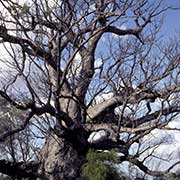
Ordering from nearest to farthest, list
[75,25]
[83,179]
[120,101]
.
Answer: [83,179], [75,25], [120,101]

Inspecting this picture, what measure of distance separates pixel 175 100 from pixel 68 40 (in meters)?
2.55

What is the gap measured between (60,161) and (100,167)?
172cm

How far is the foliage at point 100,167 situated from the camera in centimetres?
823

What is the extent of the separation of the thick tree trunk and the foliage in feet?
3.47

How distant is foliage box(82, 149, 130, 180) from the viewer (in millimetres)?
8234

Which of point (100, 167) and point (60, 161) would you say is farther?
point (60, 161)

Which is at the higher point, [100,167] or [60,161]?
[60,161]

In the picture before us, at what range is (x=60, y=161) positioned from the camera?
386 inches

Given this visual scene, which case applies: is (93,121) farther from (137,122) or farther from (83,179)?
(83,179)

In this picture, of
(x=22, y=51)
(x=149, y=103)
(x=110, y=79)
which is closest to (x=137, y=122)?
(x=149, y=103)

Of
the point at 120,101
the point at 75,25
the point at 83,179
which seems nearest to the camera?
the point at 83,179

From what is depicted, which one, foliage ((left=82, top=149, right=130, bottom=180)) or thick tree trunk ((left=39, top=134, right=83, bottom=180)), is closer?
foliage ((left=82, top=149, right=130, bottom=180))

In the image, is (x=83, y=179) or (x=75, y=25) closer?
(x=83, y=179)

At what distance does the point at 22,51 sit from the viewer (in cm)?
905
